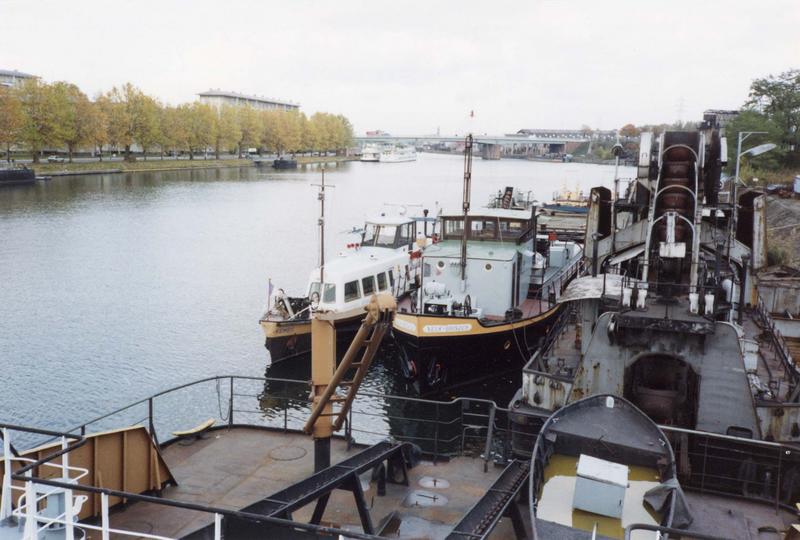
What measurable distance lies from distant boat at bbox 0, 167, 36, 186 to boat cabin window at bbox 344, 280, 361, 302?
7036 cm

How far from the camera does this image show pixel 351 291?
2808 centimetres

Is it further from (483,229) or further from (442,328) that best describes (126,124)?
(442,328)

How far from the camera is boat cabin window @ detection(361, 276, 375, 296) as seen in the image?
28.6 metres

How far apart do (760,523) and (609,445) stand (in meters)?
2.85

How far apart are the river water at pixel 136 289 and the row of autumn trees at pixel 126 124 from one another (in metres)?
16.9

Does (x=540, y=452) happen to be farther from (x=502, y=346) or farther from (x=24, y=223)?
(x=24, y=223)

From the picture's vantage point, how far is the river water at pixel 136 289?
2548 cm

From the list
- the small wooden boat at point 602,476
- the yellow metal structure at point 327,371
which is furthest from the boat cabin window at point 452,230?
the yellow metal structure at point 327,371

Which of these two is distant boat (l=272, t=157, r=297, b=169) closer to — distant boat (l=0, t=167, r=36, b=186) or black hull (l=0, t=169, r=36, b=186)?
distant boat (l=0, t=167, r=36, b=186)

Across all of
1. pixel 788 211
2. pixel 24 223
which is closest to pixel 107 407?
pixel 24 223

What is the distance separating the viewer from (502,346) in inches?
982

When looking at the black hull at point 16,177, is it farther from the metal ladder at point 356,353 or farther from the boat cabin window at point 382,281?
the metal ladder at point 356,353

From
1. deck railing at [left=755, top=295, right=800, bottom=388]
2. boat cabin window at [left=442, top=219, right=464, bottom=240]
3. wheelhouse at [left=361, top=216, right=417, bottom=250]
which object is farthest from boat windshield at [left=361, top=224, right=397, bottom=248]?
deck railing at [left=755, top=295, right=800, bottom=388]

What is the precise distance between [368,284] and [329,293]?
2161 mm
